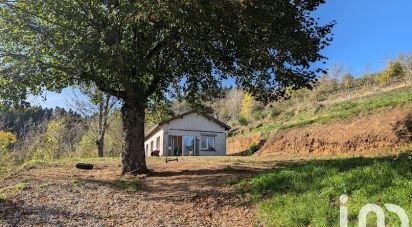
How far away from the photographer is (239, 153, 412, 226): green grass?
25.6 ft

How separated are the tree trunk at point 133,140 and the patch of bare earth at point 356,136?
10.3 metres

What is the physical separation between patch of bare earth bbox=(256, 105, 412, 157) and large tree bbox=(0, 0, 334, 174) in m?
6.96

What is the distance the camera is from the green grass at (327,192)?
25.6ft

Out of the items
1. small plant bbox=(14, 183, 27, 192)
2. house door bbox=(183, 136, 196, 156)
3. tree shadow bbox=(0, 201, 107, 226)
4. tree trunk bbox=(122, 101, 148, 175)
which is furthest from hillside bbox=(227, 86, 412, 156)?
house door bbox=(183, 136, 196, 156)

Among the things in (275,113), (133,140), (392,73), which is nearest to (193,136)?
(275,113)

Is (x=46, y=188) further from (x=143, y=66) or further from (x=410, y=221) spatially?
(x=410, y=221)

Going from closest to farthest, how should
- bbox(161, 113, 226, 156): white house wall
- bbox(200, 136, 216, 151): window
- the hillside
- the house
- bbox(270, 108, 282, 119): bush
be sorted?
the hillside
the house
bbox(161, 113, 226, 156): white house wall
bbox(200, 136, 216, 151): window
bbox(270, 108, 282, 119): bush

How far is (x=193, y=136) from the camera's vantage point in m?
46.6

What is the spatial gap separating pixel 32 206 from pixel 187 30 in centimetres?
643

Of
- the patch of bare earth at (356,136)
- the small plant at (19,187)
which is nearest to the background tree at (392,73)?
the patch of bare earth at (356,136)

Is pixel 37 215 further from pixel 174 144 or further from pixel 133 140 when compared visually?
pixel 174 144

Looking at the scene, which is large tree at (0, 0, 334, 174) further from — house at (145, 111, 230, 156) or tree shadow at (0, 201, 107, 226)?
house at (145, 111, 230, 156)

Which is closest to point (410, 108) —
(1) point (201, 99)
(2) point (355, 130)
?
(2) point (355, 130)

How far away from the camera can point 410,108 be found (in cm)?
2123
